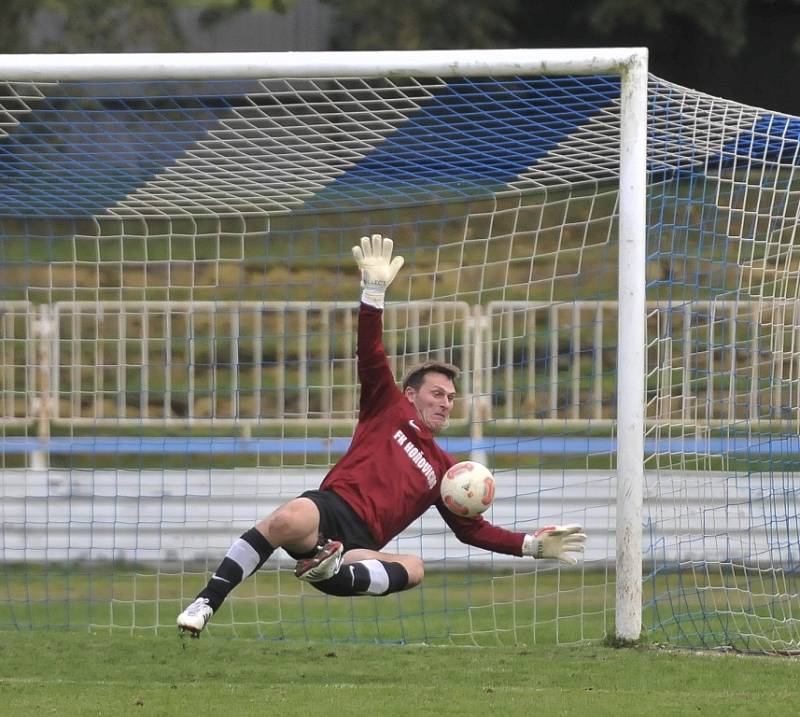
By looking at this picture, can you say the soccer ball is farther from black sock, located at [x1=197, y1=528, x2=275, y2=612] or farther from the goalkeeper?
black sock, located at [x1=197, y1=528, x2=275, y2=612]

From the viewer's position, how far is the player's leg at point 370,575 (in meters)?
5.90

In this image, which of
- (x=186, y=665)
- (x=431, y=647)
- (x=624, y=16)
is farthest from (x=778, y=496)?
(x=624, y=16)

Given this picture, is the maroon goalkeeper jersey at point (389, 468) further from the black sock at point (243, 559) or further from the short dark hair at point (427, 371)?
the black sock at point (243, 559)

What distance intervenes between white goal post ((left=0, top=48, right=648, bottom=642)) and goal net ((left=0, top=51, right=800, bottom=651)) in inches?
0.7

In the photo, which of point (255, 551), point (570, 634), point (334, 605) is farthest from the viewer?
point (334, 605)

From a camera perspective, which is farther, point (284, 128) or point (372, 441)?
point (284, 128)

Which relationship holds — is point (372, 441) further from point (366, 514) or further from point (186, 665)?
point (186, 665)

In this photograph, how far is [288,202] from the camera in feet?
28.9

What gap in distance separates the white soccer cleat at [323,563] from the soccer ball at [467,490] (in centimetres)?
80

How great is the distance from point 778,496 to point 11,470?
5106 mm

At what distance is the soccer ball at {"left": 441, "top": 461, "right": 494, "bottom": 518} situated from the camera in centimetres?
626

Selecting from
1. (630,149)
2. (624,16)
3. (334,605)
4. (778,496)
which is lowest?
(334,605)

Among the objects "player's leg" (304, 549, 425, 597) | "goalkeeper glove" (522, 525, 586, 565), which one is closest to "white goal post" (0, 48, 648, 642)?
"goalkeeper glove" (522, 525, 586, 565)

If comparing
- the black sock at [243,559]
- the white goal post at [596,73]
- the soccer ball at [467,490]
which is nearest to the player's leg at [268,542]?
the black sock at [243,559]
